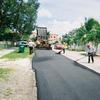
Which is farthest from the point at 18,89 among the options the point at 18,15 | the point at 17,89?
the point at 18,15

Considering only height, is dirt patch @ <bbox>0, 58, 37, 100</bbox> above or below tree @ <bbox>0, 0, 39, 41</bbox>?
below

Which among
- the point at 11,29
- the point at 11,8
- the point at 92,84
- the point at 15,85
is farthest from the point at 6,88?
the point at 11,29

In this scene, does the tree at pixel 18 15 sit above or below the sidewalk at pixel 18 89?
above

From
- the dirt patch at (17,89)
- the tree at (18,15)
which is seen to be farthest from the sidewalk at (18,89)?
the tree at (18,15)

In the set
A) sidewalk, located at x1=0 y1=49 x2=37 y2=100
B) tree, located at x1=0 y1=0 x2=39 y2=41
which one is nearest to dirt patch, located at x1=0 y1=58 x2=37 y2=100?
sidewalk, located at x1=0 y1=49 x2=37 y2=100

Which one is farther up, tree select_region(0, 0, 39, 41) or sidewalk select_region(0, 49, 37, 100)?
tree select_region(0, 0, 39, 41)

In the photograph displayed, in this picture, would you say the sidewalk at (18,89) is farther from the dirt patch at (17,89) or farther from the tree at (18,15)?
the tree at (18,15)

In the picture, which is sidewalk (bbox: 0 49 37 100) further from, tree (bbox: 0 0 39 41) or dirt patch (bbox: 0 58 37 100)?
tree (bbox: 0 0 39 41)

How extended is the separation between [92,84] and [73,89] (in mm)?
1899

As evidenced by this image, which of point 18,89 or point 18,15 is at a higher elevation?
point 18,15

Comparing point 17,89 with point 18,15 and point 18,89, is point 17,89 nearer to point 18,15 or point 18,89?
point 18,89

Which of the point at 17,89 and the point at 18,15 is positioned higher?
the point at 18,15

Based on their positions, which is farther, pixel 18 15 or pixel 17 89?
→ pixel 18 15

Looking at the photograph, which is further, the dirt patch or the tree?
the tree
